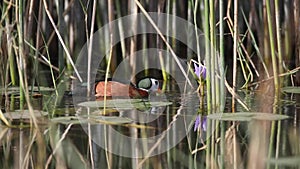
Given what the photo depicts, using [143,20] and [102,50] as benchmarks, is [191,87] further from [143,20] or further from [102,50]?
[102,50]

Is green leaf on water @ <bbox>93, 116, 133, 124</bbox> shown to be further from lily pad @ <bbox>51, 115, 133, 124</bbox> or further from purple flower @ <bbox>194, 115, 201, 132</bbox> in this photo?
purple flower @ <bbox>194, 115, 201, 132</bbox>

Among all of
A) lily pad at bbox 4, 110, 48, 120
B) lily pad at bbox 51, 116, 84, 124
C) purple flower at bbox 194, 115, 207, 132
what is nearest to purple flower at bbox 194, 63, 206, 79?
purple flower at bbox 194, 115, 207, 132

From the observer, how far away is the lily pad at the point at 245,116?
10.3 feet

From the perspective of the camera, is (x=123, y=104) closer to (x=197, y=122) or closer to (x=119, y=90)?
(x=119, y=90)

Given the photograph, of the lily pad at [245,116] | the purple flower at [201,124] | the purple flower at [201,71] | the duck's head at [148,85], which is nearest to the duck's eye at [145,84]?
the duck's head at [148,85]

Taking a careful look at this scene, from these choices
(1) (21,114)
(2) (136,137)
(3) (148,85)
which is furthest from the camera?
(3) (148,85)

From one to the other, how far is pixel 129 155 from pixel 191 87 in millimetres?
1365

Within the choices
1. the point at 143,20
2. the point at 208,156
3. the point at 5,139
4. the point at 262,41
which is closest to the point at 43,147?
the point at 5,139

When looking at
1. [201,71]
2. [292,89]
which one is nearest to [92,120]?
[201,71]

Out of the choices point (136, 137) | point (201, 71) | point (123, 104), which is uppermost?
point (201, 71)

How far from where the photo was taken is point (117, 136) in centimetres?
302

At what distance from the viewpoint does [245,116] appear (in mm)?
3170

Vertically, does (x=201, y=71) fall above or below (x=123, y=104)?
above

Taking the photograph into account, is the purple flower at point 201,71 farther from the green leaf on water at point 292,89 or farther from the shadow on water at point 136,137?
the green leaf on water at point 292,89
